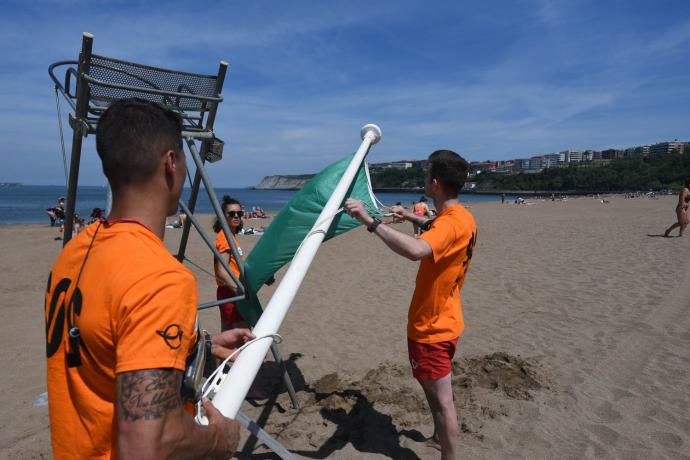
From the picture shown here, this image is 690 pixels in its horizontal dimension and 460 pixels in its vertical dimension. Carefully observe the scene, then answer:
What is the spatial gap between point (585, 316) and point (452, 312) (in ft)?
17.1

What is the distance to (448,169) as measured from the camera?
306 cm

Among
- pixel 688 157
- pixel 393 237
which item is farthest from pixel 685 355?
pixel 688 157

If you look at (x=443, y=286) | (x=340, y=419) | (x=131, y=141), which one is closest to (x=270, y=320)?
(x=131, y=141)

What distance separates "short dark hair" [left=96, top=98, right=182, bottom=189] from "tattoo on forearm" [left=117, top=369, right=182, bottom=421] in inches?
21.7

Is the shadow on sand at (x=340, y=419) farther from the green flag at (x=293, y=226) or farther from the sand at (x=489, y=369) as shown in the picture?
the green flag at (x=293, y=226)

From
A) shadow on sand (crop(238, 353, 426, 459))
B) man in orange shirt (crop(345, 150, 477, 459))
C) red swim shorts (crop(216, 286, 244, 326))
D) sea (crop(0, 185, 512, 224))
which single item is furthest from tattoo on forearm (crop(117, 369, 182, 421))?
sea (crop(0, 185, 512, 224))

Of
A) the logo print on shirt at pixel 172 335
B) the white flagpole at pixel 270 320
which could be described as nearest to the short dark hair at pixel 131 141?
the logo print on shirt at pixel 172 335

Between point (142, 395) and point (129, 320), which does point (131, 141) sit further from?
point (142, 395)

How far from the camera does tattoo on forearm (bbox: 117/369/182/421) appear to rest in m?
1.06

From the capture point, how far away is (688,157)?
95750 millimetres

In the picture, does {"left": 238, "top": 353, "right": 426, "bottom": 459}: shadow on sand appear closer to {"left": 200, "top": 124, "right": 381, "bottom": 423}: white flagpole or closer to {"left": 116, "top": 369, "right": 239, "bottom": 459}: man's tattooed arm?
{"left": 200, "top": 124, "right": 381, "bottom": 423}: white flagpole

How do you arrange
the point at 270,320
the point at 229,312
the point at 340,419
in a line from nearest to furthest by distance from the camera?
the point at 270,320
the point at 340,419
the point at 229,312

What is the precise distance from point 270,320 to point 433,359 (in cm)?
141

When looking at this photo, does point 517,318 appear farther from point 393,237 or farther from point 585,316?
point 393,237
